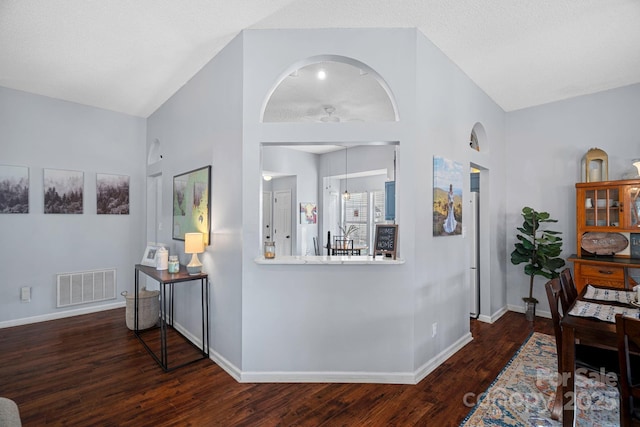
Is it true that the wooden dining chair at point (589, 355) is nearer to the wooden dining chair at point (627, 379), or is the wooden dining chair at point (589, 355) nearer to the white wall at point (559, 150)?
the wooden dining chair at point (627, 379)

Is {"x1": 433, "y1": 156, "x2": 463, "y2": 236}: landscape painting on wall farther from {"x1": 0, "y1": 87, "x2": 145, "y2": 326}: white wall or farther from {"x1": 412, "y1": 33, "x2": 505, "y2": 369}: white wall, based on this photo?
{"x1": 0, "y1": 87, "x2": 145, "y2": 326}: white wall

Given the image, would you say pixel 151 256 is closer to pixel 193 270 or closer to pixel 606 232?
pixel 193 270

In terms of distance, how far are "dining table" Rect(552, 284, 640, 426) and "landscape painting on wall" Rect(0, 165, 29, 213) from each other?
580cm

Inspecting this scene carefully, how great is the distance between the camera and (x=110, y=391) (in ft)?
8.14

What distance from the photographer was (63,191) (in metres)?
4.25

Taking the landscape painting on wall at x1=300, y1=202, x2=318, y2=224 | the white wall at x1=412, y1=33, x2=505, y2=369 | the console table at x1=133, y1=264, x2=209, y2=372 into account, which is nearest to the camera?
the white wall at x1=412, y1=33, x2=505, y2=369

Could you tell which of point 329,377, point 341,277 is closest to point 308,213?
point 341,277

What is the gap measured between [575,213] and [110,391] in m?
5.55

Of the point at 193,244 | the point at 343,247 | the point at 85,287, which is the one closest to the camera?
the point at 193,244

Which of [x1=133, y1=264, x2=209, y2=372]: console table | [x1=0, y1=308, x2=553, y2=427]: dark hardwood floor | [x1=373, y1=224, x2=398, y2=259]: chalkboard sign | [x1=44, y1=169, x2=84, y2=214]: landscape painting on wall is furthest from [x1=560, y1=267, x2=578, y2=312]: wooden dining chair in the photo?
[x1=44, y1=169, x2=84, y2=214]: landscape painting on wall

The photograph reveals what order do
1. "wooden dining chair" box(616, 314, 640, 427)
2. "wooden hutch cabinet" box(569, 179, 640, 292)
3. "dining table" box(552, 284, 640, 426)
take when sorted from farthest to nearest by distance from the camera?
"wooden hutch cabinet" box(569, 179, 640, 292)
"dining table" box(552, 284, 640, 426)
"wooden dining chair" box(616, 314, 640, 427)

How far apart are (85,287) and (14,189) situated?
1.55 m

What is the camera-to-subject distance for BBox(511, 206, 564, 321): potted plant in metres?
3.86

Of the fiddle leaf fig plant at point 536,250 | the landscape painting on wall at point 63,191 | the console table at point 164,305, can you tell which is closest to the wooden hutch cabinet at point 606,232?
the fiddle leaf fig plant at point 536,250
